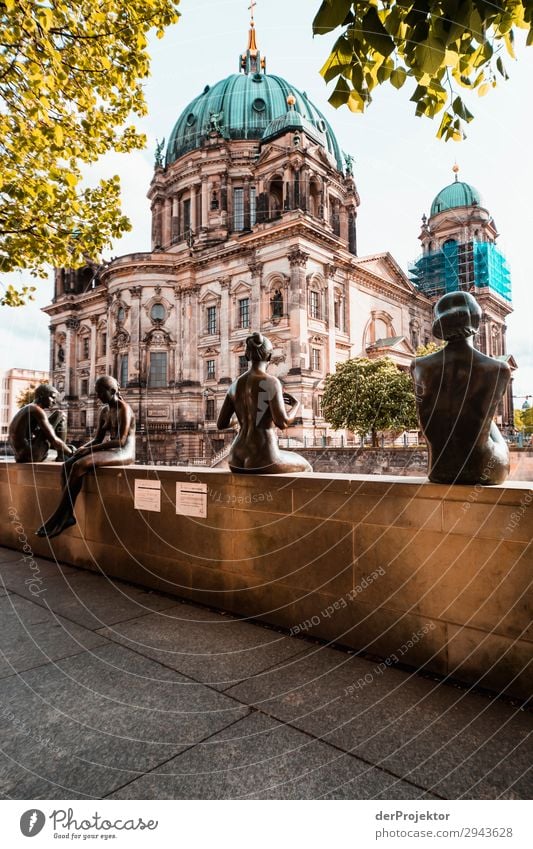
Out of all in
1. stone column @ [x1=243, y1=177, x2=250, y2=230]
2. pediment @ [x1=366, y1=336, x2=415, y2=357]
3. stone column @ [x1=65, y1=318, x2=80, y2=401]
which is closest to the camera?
pediment @ [x1=366, y1=336, x2=415, y2=357]

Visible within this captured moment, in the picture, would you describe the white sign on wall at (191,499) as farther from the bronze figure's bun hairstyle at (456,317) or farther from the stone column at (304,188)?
the stone column at (304,188)

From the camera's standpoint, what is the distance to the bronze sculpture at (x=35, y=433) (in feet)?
23.1

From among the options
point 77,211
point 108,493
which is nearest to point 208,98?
point 77,211

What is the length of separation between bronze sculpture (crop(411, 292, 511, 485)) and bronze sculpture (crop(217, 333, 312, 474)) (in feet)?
4.62

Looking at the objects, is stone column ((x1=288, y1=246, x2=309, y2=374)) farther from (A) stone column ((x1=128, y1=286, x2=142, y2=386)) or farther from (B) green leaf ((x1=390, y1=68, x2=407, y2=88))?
(B) green leaf ((x1=390, y1=68, x2=407, y2=88))

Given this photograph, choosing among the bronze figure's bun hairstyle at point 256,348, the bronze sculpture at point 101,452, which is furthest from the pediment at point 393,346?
the bronze figure's bun hairstyle at point 256,348

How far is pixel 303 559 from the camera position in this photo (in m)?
3.86

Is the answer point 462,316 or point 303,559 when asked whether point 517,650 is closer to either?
point 303,559

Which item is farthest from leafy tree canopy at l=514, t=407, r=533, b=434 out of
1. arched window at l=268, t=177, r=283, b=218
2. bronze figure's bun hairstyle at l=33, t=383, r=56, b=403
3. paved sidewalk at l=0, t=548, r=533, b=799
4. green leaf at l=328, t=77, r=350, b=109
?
arched window at l=268, t=177, r=283, b=218

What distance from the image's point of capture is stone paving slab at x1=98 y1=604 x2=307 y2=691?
324 centimetres

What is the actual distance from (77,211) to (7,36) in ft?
8.64

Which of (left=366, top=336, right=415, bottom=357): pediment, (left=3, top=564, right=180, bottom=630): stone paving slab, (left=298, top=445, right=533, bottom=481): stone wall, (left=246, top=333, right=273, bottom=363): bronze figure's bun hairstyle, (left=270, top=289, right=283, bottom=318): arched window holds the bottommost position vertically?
(left=3, top=564, right=180, bottom=630): stone paving slab

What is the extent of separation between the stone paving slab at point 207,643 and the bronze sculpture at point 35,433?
3926mm

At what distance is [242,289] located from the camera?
3084 cm
